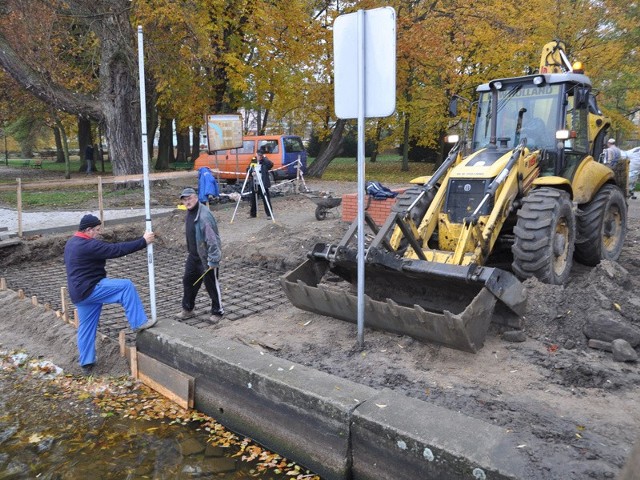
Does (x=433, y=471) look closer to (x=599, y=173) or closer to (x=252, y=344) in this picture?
(x=252, y=344)

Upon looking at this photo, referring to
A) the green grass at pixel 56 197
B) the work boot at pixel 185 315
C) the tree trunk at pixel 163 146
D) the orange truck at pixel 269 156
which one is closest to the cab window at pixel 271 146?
the orange truck at pixel 269 156

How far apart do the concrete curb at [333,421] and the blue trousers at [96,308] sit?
1.86 feet

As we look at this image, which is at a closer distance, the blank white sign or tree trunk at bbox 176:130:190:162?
the blank white sign

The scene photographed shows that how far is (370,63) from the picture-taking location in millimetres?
4949

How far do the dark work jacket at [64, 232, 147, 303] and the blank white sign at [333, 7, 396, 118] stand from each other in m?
2.51

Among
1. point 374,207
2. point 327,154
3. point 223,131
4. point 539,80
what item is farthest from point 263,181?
point 327,154

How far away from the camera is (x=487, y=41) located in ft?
72.8

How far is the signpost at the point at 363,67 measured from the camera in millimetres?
4820

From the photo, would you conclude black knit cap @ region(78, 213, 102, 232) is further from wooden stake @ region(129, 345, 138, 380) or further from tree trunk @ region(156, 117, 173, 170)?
tree trunk @ region(156, 117, 173, 170)

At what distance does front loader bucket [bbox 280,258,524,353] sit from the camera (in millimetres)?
4969

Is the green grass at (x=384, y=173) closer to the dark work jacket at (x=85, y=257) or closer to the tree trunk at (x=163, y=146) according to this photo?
the tree trunk at (x=163, y=146)

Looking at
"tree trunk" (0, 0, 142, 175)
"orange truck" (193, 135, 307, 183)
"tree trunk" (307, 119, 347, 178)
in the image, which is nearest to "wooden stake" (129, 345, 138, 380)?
"tree trunk" (0, 0, 142, 175)

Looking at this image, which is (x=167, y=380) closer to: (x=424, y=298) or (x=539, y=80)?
(x=424, y=298)

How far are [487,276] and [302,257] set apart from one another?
15.0 ft
